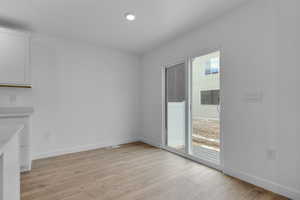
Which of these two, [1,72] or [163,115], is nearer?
[1,72]

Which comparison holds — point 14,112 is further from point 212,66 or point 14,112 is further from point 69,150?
point 212,66

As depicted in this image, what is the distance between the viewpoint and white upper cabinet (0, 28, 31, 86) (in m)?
2.61

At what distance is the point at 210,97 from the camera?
9.72ft

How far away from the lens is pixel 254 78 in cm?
214

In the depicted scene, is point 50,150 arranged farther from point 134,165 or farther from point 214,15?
point 214,15

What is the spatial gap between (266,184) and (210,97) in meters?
1.49

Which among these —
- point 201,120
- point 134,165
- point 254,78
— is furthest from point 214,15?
point 134,165

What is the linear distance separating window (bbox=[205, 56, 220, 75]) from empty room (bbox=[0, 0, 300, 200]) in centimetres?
2

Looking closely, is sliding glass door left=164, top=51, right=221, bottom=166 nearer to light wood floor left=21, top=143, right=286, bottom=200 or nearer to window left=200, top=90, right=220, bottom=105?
window left=200, top=90, right=220, bottom=105

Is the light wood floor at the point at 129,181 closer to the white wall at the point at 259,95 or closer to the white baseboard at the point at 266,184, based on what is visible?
the white baseboard at the point at 266,184

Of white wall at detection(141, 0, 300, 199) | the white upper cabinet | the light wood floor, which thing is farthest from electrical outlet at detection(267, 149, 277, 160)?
the white upper cabinet

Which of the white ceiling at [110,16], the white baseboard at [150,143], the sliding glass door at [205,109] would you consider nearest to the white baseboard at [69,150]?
the white baseboard at [150,143]

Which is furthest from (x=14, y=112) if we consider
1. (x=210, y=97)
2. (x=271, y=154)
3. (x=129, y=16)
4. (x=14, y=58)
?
(x=271, y=154)

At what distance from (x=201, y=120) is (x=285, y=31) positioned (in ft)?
6.03
